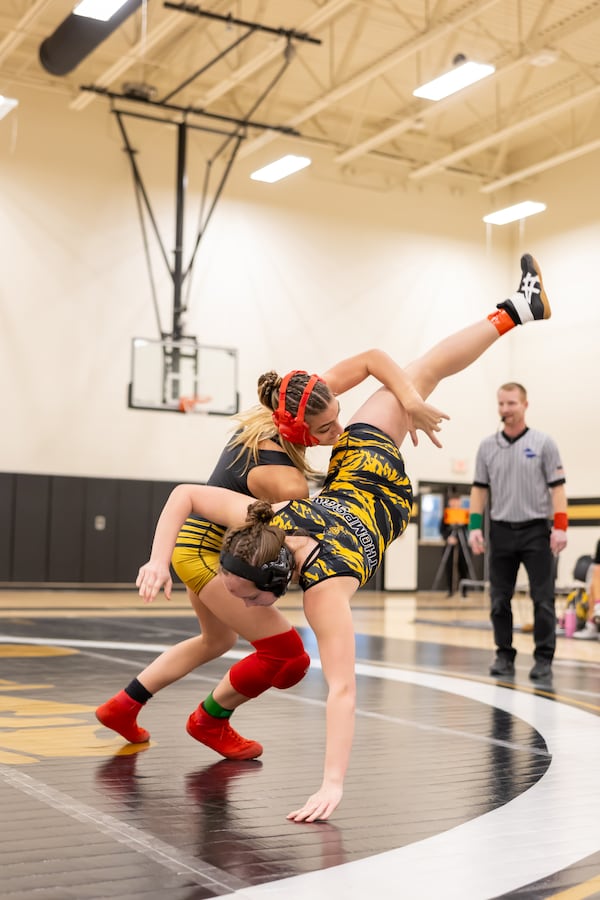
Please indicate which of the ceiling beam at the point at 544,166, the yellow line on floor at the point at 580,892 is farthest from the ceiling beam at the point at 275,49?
the yellow line on floor at the point at 580,892

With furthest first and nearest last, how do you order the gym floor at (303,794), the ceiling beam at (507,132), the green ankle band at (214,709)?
the ceiling beam at (507,132), the green ankle band at (214,709), the gym floor at (303,794)

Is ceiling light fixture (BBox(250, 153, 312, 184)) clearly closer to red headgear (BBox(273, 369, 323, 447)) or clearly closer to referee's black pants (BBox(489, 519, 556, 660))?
referee's black pants (BBox(489, 519, 556, 660))

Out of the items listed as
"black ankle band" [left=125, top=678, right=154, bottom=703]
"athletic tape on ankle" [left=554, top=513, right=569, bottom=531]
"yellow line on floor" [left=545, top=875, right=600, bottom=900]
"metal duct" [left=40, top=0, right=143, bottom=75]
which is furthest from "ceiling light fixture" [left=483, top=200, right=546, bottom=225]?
"yellow line on floor" [left=545, top=875, right=600, bottom=900]

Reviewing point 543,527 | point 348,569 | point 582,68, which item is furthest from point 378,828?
point 582,68

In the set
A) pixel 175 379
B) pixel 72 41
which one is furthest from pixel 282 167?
pixel 72 41

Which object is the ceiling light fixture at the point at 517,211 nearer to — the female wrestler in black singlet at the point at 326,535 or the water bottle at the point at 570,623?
the water bottle at the point at 570,623

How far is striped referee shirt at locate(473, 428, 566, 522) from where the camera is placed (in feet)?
22.9

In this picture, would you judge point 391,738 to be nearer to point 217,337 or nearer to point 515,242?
point 217,337

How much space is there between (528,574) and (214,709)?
11.0 ft

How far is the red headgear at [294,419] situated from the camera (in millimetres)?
3467

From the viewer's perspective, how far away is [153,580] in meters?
3.23

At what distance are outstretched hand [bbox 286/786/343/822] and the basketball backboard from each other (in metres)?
13.7

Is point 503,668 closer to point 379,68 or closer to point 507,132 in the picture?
point 379,68

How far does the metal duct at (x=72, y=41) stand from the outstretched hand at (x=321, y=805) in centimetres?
1179
